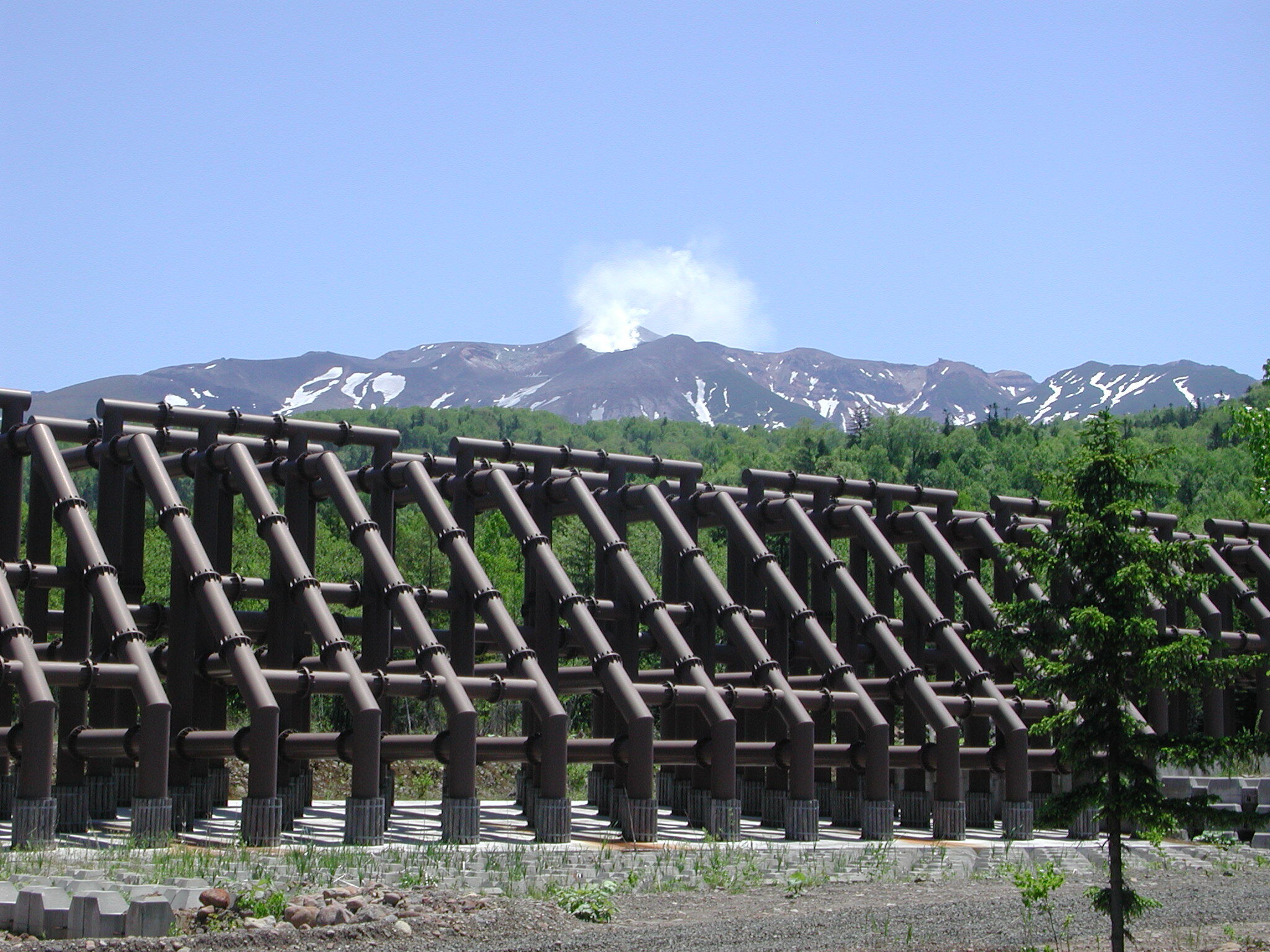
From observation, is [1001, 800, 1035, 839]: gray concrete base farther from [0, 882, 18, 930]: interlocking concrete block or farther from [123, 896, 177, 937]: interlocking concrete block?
[0, 882, 18, 930]: interlocking concrete block

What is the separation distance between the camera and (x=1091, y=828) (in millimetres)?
33469

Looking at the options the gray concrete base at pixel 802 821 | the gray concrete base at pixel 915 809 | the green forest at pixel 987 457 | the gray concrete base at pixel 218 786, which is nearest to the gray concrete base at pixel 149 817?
the gray concrete base at pixel 218 786

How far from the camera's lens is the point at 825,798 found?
37125 millimetres

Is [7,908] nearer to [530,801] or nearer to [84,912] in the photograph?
[84,912]

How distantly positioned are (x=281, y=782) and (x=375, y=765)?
3988mm

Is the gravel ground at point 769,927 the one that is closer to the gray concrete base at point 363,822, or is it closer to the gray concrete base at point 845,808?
the gray concrete base at point 363,822

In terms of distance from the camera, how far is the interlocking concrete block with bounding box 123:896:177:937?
51.0ft

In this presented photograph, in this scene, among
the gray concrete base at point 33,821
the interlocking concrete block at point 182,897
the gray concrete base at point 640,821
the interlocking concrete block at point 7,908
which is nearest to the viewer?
the interlocking concrete block at point 7,908

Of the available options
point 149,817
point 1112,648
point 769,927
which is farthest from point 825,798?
point 1112,648

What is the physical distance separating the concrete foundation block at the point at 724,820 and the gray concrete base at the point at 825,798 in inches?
288

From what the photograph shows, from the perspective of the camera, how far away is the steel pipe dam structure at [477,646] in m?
26.4

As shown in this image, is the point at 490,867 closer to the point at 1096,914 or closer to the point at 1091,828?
the point at 1096,914

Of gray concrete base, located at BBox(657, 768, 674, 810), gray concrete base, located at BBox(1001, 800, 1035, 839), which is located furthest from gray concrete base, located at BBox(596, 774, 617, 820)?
gray concrete base, located at BBox(1001, 800, 1035, 839)

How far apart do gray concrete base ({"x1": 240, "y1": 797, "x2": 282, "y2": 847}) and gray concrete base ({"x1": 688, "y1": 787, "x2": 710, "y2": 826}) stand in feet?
34.7
